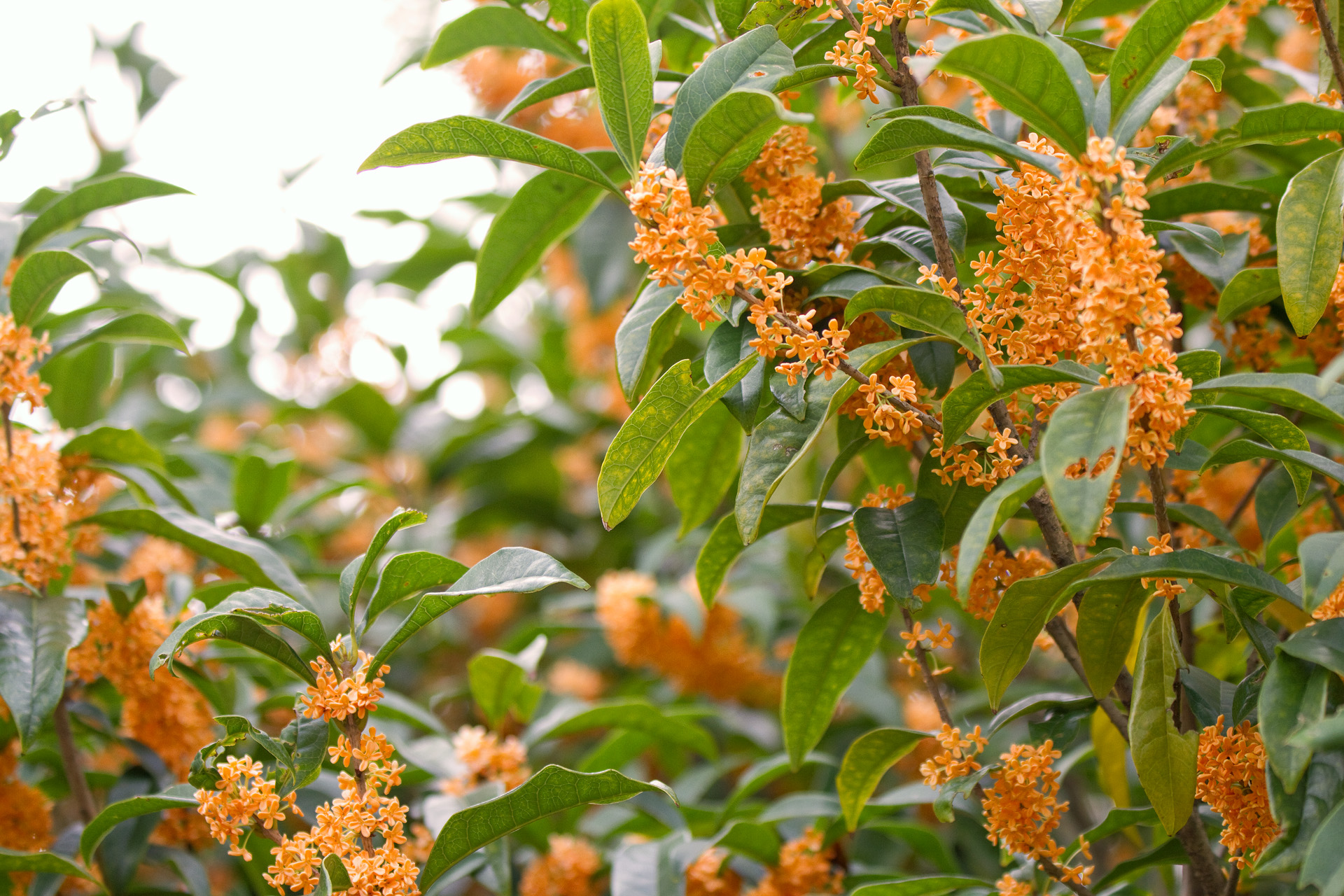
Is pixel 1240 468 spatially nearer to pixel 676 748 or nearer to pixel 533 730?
pixel 676 748

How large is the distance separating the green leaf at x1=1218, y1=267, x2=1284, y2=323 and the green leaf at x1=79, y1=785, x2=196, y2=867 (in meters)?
1.34

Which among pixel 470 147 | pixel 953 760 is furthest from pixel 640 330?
pixel 953 760

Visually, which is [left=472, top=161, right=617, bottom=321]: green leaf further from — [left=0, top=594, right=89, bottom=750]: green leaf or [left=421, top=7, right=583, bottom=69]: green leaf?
[left=0, top=594, right=89, bottom=750]: green leaf

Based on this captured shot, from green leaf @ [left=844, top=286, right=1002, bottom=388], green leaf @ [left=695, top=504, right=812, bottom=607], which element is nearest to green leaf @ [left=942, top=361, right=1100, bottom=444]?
green leaf @ [left=844, top=286, right=1002, bottom=388]

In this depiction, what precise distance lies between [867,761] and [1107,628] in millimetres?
358

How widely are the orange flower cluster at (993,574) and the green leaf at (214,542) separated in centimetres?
89

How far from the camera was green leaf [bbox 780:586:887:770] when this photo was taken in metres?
1.23

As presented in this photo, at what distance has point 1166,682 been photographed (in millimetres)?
889

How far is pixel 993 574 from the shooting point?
A: 1.05 m

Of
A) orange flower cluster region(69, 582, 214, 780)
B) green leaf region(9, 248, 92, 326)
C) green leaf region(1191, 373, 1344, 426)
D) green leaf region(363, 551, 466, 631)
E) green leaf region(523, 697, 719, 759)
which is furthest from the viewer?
green leaf region(523, 697, 719, 759)

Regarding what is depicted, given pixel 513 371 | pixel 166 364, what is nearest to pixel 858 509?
pixel 513 371

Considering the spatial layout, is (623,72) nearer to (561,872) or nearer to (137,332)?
(137,332)

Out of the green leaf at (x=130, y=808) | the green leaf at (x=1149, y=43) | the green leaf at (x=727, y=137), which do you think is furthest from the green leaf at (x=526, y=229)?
the green leaf at (x=130, y=808)

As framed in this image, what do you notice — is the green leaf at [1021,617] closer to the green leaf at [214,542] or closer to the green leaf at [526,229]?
the green leaf at [526,229]
